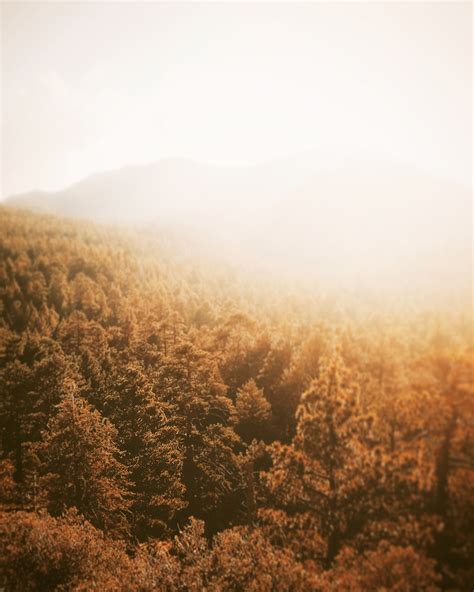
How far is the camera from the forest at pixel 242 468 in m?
11.9

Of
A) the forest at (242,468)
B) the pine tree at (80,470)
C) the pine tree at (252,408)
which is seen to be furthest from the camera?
the pine tree at (252,408)

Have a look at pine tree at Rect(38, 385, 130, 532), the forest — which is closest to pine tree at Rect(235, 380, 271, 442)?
the forest

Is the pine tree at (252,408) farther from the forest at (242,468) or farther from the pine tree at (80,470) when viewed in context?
the pine tree at (80,470)

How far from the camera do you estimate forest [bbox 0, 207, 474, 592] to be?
11.9 metres

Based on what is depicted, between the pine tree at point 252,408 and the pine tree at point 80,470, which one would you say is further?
the pine tree at point 252,408

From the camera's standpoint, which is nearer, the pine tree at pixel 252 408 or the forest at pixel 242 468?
the forest at pixel 242 468

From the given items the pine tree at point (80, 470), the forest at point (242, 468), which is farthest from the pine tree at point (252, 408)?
the pine tree at point (80, 470)

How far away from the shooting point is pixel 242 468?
25062mm

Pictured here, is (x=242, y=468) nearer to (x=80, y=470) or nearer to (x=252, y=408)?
(x=252, y=408)

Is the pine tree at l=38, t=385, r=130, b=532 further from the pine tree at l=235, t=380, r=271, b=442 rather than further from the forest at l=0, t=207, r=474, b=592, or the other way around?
the pine tree at l=235, t=380, r=271, b=442

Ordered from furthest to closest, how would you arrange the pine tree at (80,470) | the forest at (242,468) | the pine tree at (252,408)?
1. the pine tree at (252,408)
2. the pine tree at (80,470)
3. the forest at (242,468)

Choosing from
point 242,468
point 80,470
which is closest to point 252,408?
point 242,468

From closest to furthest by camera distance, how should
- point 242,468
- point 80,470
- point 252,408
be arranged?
point 80,470
point 242,468
point 252,408

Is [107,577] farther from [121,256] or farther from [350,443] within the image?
[121,256]
